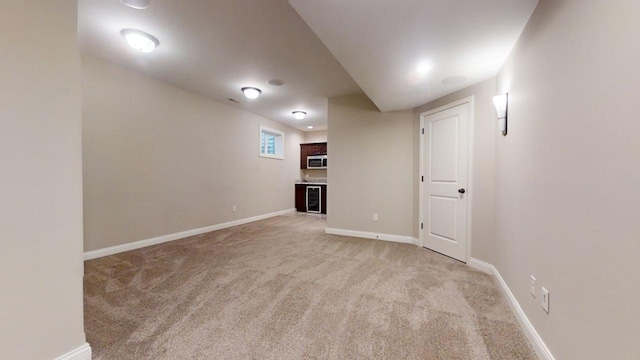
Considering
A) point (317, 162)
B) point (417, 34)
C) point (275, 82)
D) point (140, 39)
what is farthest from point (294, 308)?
point (317, 162)

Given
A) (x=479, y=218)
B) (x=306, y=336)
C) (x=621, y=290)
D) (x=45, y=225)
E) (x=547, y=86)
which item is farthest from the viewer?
(x=479, y=218)

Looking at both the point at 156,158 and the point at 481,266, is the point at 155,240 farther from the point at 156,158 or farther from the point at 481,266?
the point at 481,266

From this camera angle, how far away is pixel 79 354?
1308mm

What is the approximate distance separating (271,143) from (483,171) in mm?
5162

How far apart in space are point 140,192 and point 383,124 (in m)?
3.96

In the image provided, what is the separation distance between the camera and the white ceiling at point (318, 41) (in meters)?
1.70

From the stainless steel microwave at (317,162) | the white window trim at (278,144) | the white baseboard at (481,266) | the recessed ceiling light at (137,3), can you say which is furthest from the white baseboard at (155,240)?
the white baseboard at (481,266)

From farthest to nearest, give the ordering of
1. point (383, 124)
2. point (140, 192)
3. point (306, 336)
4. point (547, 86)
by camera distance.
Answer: point (383, 124)
point (140, 192)
point (306, 336)
point (547, 86)

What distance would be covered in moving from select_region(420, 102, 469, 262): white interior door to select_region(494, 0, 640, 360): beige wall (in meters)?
1.24

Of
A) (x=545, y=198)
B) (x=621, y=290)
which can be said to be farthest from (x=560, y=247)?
(x=621, y=290)

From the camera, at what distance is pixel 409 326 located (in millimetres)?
1745

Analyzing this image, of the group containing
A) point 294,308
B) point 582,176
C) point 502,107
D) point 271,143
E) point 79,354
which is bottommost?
point 294,308

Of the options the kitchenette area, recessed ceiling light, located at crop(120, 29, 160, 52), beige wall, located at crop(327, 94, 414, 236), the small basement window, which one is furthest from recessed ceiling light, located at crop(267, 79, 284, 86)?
the kitchenette area

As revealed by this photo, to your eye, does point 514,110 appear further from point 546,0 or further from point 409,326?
point 409,326
